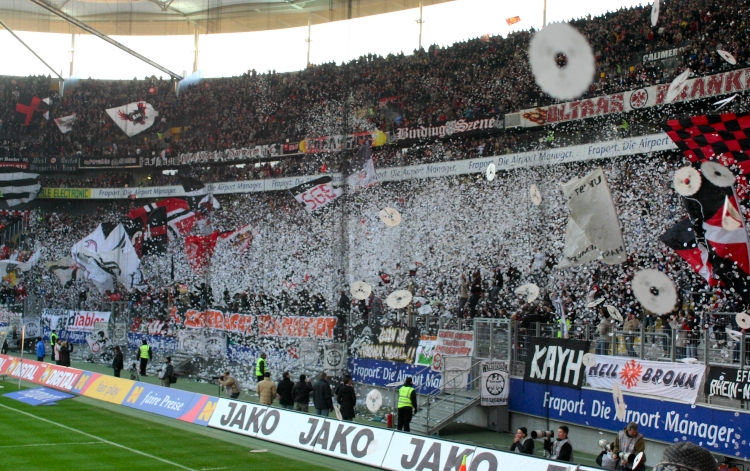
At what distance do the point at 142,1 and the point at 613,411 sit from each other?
118 feet

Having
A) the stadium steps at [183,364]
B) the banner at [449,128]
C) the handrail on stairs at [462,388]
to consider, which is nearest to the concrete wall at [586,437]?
the handrail on stairs at [462,388]

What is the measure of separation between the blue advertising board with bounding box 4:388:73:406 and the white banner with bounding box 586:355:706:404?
39.1ft

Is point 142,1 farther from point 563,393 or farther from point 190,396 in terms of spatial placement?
point 563,393

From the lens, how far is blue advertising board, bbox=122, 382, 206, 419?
55.2ft

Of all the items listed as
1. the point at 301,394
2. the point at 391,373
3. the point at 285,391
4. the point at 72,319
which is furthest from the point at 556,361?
the point at 72,319

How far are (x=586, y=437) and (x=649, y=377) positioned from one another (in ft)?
5.83

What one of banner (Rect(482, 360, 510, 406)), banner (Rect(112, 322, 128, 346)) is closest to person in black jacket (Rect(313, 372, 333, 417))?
banner (Rect(482, 360, 510, 406))

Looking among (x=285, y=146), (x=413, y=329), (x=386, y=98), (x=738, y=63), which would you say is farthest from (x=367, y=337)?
(x=285, y=146)

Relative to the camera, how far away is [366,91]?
30750 millimetres

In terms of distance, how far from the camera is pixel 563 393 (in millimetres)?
15039

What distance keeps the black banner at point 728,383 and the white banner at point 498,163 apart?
7.95 m

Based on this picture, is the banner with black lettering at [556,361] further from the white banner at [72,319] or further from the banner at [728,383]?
the white banner at [72,319]

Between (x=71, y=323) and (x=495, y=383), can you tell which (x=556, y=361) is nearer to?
(x=495, y=383)

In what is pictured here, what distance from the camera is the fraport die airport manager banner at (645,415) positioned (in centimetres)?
1180
